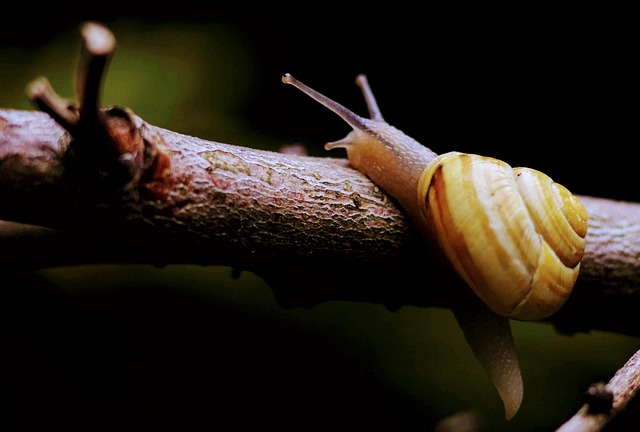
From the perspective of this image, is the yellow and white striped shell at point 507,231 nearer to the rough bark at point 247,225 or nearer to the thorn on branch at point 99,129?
the rough bark at point 247,225

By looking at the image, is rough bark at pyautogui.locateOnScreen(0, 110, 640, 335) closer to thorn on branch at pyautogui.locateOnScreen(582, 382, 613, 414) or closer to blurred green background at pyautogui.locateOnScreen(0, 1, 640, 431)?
thorn on branch at pyautogui.locateOnScreen(582, 382, 613, 414)

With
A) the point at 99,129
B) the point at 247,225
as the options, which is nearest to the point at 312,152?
the point at 247,225

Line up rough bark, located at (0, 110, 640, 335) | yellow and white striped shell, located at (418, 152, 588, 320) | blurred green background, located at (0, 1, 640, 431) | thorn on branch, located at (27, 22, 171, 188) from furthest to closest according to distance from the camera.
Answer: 1. blurred green background, located at (0, 1, 640, 431)
2. yellow and white striped shell, located at (418, 152, 588, 320)
3. rough bark, located at (0, 110, 640, 335)
4. thorn on branch, located at (27, 22, 171, 188)

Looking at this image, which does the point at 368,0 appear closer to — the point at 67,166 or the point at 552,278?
the point at 552,278

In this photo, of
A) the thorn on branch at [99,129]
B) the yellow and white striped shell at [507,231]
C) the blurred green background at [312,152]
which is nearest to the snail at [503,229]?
the yellow and white striped shell at [507,231]

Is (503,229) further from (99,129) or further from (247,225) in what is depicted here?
(99,129)

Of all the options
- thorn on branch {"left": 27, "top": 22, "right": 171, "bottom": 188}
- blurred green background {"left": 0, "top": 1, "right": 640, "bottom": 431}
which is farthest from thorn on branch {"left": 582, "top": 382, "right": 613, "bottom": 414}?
blurred green background {"left": 0, "top": 1, "right": 640, "bottom": 431}
